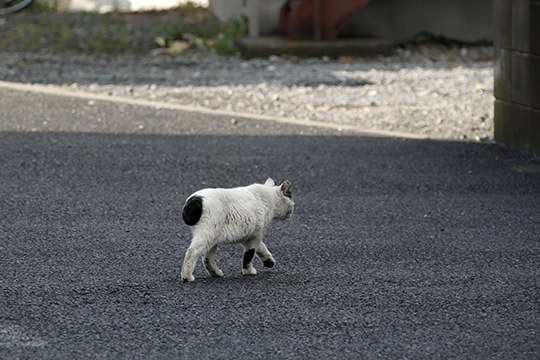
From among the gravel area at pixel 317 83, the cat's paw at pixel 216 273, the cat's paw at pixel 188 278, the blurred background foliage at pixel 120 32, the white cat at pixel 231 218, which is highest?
the white cat at pixel 231 218

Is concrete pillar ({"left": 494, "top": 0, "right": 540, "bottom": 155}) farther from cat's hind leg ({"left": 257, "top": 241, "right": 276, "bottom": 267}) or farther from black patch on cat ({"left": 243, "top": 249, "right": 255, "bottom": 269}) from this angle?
black patch on cat ({"left": 243, "top": 249, "right": 255, "bottom": 269})

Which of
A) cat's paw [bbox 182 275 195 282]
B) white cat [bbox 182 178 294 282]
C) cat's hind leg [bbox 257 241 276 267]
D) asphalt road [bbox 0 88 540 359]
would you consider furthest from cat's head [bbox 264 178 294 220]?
cat's paw [bbox 182 275 195 282]

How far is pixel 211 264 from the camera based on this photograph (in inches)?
257

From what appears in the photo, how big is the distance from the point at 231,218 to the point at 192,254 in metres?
0.27

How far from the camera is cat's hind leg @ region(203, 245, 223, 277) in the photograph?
6484mm

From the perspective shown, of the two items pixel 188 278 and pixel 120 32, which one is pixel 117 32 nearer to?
pixel 120 32

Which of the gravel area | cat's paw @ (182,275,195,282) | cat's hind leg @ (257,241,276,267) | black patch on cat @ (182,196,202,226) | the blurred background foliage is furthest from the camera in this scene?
the blurred background foliage

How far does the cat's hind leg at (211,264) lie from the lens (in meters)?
6.48

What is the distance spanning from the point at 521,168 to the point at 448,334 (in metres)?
4.83

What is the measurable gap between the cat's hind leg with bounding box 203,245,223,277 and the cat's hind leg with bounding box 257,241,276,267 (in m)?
0.23

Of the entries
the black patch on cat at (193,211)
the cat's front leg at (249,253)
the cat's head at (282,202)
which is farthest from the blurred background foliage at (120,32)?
the black patch on cat at (193,211)

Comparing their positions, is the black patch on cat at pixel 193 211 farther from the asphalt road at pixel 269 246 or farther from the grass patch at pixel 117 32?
the grass patch at pixel 117 32

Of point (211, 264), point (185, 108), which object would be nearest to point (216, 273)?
point (211, 264)

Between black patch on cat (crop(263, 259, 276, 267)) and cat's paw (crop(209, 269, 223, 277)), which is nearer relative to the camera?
cat's paw (crop(209, 269, 223, 277))
